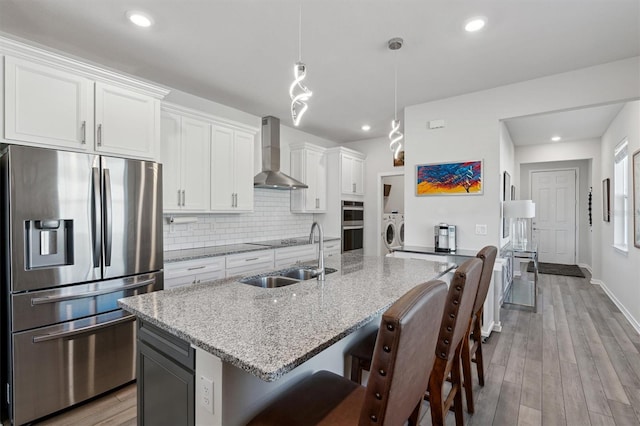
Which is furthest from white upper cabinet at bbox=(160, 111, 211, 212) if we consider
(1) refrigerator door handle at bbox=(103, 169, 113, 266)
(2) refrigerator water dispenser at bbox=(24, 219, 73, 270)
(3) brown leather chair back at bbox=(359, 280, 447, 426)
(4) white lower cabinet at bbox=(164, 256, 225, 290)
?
(3) brown leather chair back at bbox=(359, 280, 447, 426)

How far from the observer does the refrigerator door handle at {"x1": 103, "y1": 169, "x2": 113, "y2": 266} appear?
90.5 inches

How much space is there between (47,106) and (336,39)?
2159mm

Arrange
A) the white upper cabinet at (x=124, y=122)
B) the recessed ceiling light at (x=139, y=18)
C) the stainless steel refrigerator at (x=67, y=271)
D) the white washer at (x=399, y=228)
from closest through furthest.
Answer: the stainless steel refrigerator at (x=67, y=271) < the recessed ceiling light at (x=139, y=18) < the white upper cabinet at (x=124, y=122) < the white washer at (x=399, y=228)

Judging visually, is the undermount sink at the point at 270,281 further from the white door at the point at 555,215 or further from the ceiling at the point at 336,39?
the white door at the point at 555,215

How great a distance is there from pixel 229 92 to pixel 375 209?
324 cm

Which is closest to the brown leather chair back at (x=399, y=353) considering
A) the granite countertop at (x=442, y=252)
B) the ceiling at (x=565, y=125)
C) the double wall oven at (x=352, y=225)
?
the granite countertop at (x=442, y=252)

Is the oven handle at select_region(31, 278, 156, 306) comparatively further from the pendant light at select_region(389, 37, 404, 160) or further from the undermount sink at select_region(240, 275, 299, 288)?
the pendant light at select_region(389, 37, 404, 160)

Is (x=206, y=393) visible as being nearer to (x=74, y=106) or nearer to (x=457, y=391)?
(x=457, y=391)

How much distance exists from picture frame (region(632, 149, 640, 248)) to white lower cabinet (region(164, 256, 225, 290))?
4.61m

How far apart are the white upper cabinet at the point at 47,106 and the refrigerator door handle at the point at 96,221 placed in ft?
0.96

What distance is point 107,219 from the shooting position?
2.31 m

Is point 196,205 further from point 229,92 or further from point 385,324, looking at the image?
point 385,324

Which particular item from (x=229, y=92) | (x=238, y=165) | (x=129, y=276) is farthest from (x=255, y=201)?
(x=129, y=276)

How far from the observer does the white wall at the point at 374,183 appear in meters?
5.66
